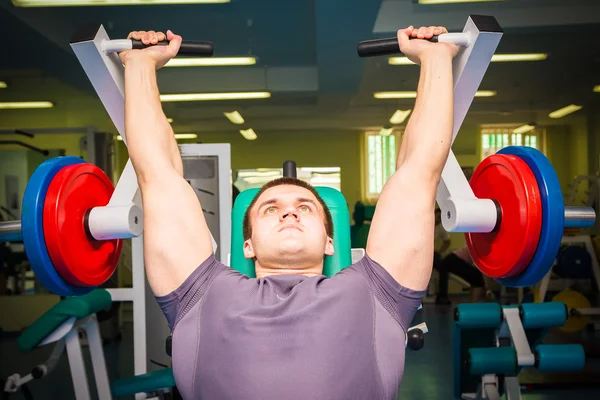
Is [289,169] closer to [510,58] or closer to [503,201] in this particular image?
[503,201]

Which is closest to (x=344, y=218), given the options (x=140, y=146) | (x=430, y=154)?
(x=430, y=154)

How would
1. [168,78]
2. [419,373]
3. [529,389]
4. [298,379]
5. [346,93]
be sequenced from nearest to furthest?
[298,379]
[529,389]
[419,373]
[168,78]
[346,93]

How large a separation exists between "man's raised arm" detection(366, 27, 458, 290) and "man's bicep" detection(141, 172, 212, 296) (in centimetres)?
35

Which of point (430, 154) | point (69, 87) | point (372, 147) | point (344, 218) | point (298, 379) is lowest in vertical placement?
point (298, 379)

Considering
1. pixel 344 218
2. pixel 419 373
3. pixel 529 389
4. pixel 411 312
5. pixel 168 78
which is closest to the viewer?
pixel 411 312

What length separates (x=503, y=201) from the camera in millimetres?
1210

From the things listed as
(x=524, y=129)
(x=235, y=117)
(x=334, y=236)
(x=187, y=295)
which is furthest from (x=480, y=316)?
(x=524, y=129)

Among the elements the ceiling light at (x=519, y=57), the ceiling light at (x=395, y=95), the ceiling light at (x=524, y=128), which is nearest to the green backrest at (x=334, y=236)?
the ceiling light at (x=519, y=57)

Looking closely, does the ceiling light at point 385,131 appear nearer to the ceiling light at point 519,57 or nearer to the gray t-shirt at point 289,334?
the ceiling light at point 519,57

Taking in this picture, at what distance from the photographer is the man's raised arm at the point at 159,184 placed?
3.35ft

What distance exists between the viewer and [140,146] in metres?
1.11

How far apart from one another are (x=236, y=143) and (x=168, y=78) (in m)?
2.71

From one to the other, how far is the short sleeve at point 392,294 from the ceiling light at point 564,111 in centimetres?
646

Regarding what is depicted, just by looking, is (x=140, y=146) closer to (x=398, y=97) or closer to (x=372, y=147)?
(x=398, y=97)
